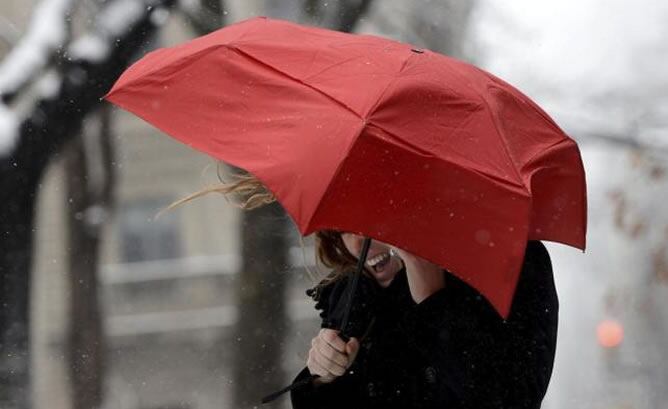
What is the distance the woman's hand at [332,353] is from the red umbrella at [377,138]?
383 millimetres

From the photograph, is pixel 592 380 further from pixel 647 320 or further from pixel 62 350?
pixel 62 350

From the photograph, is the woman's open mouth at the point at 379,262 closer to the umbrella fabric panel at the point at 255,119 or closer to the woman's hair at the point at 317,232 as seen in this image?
the woman's hair at the point at 317,232

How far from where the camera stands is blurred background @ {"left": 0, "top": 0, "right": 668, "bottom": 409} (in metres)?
7.25

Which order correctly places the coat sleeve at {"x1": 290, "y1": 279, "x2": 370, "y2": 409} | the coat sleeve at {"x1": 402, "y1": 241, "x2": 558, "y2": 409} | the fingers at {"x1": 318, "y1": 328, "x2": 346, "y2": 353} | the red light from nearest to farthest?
the coat sleeve at {"x1": 402, "y1": 241, "x2": 558, "y2": 409}
the fingers at {"x1": 318, "y1": 328, "x2": 346, "y2": 353}
the coat sleeve at {"x1": 290, "y1": 279, "x2": 370, "y2": 409}
the red light

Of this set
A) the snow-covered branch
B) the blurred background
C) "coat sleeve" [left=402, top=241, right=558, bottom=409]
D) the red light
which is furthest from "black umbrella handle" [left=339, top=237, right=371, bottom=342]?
the red light

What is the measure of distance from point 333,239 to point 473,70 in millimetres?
440

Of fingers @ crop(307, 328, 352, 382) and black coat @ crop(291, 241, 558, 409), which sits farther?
fingers @ crop(307, 328, 352, 382)

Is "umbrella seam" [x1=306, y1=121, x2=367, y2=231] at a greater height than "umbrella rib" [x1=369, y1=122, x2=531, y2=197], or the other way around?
"umbrella rib" [x1=369, y1=122, x2=531, y2=197]

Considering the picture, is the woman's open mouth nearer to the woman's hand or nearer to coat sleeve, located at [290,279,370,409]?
coat sleeve, located at [290,279,370,409]

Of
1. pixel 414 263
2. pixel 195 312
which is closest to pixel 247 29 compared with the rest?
pixel 414 263

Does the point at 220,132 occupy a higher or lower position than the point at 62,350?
higher

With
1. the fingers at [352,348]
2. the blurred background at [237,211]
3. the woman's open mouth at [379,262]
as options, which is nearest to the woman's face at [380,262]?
the woman's open mouth at [379,262]

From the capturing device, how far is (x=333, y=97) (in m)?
2.30

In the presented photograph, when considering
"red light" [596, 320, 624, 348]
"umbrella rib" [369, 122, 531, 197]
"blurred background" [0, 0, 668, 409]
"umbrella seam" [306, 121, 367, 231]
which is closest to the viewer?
"umbrella seam" [306, 121, 367, 231]
